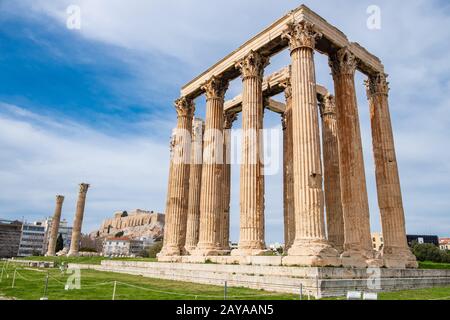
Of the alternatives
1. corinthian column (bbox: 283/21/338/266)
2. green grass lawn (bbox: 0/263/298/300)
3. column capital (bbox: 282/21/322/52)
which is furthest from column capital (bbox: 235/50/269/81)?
green grass lawn (bbox: 0/263/298/300)

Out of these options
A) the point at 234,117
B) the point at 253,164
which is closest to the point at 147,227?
the point at 234,117

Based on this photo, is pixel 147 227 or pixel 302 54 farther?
pixel 147 227

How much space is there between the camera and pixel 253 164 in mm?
23609

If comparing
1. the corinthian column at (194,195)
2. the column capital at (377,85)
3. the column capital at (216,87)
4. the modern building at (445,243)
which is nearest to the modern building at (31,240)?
the corinthian column at (194,195)

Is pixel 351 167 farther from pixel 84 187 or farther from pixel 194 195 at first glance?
pixel 84 187

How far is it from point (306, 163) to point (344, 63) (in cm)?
980

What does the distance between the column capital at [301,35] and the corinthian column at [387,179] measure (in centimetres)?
866

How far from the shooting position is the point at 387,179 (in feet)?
85.6

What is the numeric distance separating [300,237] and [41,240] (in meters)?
157

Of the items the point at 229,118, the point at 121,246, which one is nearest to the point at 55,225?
the point at 229,118

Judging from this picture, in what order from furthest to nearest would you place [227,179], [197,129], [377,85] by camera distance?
[197,129], [227,179], [377,85]

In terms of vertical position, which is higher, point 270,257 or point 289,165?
point 289,165

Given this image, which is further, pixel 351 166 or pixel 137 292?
pixel 351 166
